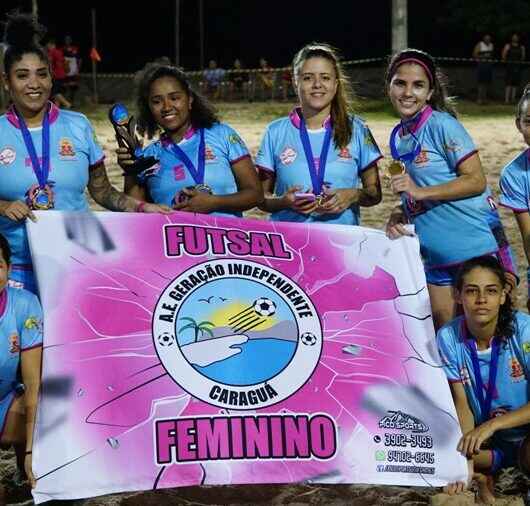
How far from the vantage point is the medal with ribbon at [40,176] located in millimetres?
3617

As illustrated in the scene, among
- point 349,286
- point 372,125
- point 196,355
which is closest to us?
point 196,355

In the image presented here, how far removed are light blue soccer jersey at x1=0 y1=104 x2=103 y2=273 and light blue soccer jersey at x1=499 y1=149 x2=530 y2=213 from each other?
1.71 m

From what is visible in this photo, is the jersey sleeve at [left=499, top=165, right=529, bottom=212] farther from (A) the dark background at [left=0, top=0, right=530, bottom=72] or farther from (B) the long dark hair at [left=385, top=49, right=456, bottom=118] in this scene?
(A) the dark background at [left=0, top=0, right=530, bottom=72]

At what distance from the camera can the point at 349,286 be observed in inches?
150

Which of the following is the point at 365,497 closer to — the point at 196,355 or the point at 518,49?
the point at 196,355

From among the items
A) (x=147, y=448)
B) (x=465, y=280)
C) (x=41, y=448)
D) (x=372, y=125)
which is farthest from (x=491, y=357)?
(x=372, y=125)

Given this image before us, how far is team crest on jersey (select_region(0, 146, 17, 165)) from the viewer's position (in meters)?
3.62

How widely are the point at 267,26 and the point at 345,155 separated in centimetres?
2840

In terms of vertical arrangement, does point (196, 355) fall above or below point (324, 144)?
below

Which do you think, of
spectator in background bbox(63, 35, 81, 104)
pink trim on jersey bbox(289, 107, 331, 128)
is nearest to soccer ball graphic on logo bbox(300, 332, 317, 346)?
pink trim on jersey bbox(289, 107, 331, 128)

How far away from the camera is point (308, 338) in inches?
143

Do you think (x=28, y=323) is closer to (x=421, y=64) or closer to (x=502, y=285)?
(x=502, y=285)

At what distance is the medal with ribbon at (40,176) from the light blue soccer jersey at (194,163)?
1.72 ft

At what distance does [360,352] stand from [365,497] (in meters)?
0.57
